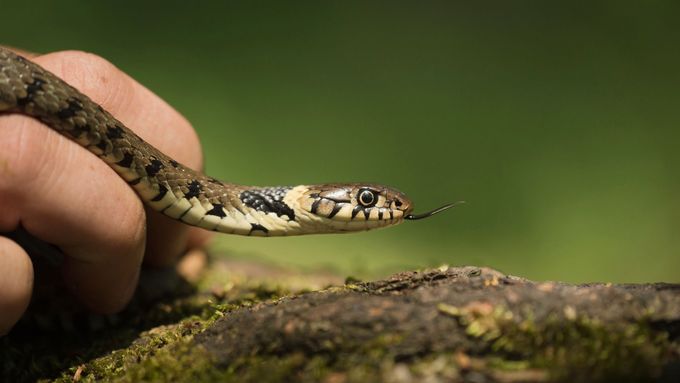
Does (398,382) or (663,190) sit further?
(663,190)

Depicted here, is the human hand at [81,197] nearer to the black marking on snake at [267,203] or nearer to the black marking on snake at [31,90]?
the black marking on snake at [31,90]

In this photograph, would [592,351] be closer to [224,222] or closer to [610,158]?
[224,222]

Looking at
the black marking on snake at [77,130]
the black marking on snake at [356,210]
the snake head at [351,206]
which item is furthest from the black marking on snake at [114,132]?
the black marking on snake at [356,210]

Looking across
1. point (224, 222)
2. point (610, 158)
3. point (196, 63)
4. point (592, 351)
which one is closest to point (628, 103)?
point (610, 158)

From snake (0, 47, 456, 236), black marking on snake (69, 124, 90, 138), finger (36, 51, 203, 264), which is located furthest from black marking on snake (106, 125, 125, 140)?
finger (36, 51, 203, 264)

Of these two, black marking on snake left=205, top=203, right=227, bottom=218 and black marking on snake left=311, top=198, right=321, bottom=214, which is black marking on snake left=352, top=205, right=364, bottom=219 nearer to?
black marking on snake left=311, top=198, right=321, bottom=214

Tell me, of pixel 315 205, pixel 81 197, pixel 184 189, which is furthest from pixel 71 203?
pixel 315 205

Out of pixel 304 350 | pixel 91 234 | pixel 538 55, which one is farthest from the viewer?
pixel 538 55
